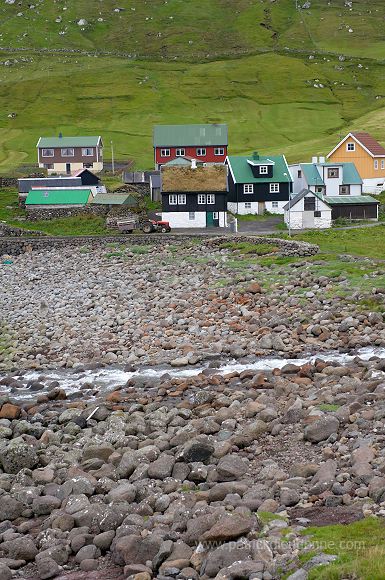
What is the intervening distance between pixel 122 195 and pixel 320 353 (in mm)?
56440

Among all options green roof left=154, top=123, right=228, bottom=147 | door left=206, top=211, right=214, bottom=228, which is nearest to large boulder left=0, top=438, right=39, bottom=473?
door left=206, top=211, right=214, bottom=228

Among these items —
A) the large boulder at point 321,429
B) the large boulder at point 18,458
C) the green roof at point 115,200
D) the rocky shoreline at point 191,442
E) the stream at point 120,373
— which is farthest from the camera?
the green roof at point 115,200

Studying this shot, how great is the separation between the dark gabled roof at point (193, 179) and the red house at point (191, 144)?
33.4 metres

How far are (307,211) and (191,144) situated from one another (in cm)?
4334

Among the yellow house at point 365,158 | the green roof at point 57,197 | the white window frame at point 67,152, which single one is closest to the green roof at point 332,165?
the yellow house at point 365,158

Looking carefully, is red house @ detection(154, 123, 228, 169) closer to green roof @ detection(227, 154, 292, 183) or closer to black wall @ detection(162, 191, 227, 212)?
green roof @ detection(227, 154, 292, 183)

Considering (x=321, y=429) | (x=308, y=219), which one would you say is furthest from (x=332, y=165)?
(x=321, y=429)

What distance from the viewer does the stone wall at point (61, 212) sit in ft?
270

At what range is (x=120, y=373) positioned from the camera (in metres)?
30.0

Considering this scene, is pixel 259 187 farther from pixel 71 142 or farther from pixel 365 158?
pixel 71 142

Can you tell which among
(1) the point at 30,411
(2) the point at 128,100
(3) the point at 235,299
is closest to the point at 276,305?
(3) the point at 235,299

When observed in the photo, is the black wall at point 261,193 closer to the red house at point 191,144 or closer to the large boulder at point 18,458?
the red house at point 191,144

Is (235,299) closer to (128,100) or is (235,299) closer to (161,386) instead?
(161,386)

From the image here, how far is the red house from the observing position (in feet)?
375
